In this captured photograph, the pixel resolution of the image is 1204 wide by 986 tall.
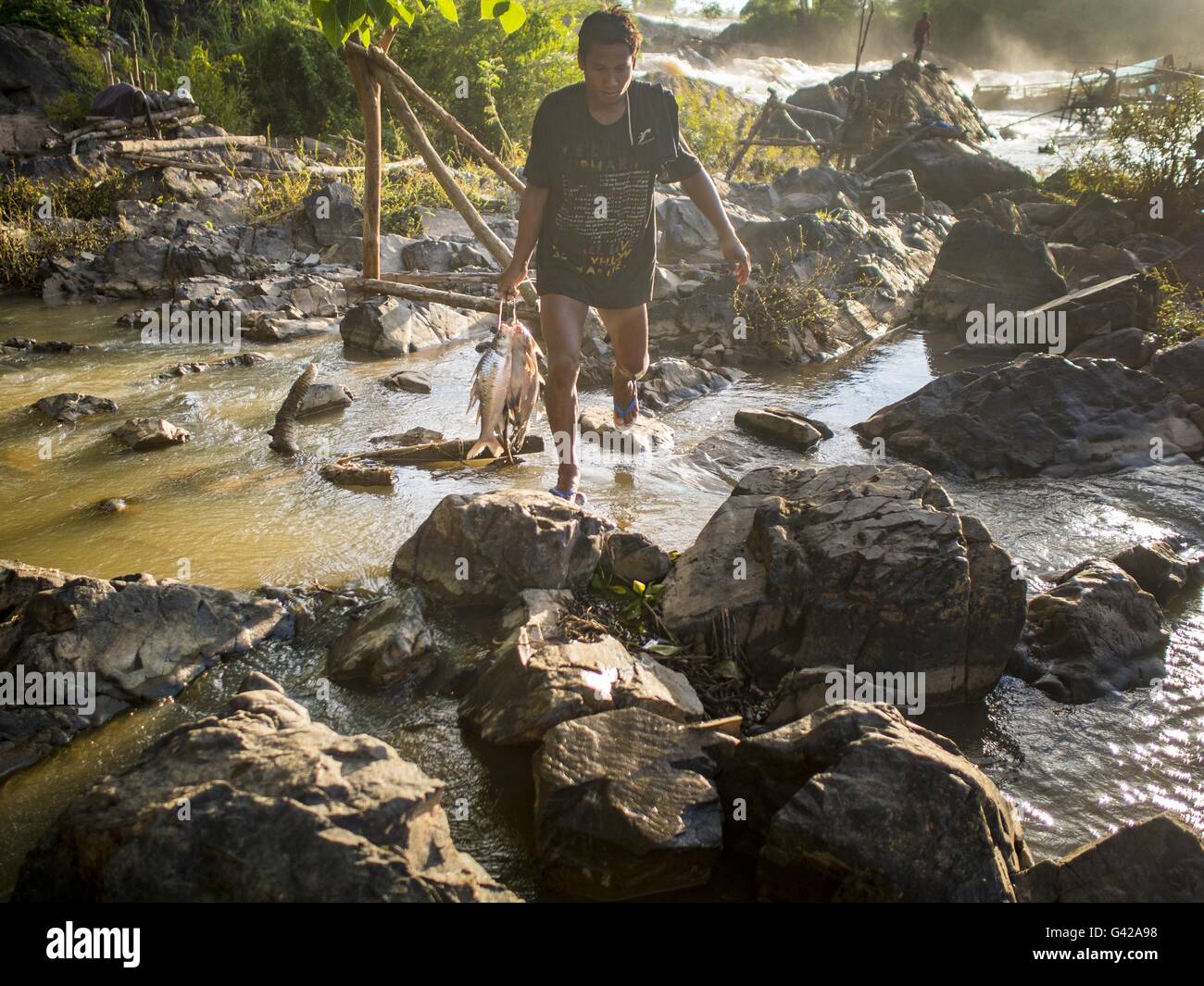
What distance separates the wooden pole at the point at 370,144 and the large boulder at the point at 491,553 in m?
4.25

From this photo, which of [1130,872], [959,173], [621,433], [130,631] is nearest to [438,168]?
[621,433]

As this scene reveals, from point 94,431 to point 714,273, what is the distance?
706cm

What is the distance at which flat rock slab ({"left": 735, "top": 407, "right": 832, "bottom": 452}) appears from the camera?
625cm

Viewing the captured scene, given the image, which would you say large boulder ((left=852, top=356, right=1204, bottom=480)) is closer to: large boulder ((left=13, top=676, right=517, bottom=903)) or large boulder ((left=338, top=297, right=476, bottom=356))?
large boulder ((left=338, top=297, right=476, bottom=356))

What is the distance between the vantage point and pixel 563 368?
4.29 m

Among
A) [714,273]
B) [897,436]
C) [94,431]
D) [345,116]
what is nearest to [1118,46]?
[345,116]

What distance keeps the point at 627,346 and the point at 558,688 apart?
239 cm

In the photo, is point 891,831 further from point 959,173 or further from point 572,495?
point 959,173

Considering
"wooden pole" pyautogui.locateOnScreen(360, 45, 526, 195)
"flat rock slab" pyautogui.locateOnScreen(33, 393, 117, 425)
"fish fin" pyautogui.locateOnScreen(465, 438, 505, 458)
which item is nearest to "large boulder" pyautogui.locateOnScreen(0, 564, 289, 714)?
"fish fin" pyautogui.locateOnScreen(465, 438, 505, 458)

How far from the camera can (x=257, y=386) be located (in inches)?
285

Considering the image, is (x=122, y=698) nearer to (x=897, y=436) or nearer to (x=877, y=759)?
(x=877, y=759)

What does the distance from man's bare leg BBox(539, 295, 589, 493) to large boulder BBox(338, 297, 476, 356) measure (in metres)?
4.62

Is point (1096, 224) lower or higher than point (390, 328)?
higher

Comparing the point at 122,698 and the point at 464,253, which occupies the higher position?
the point at 464,253
